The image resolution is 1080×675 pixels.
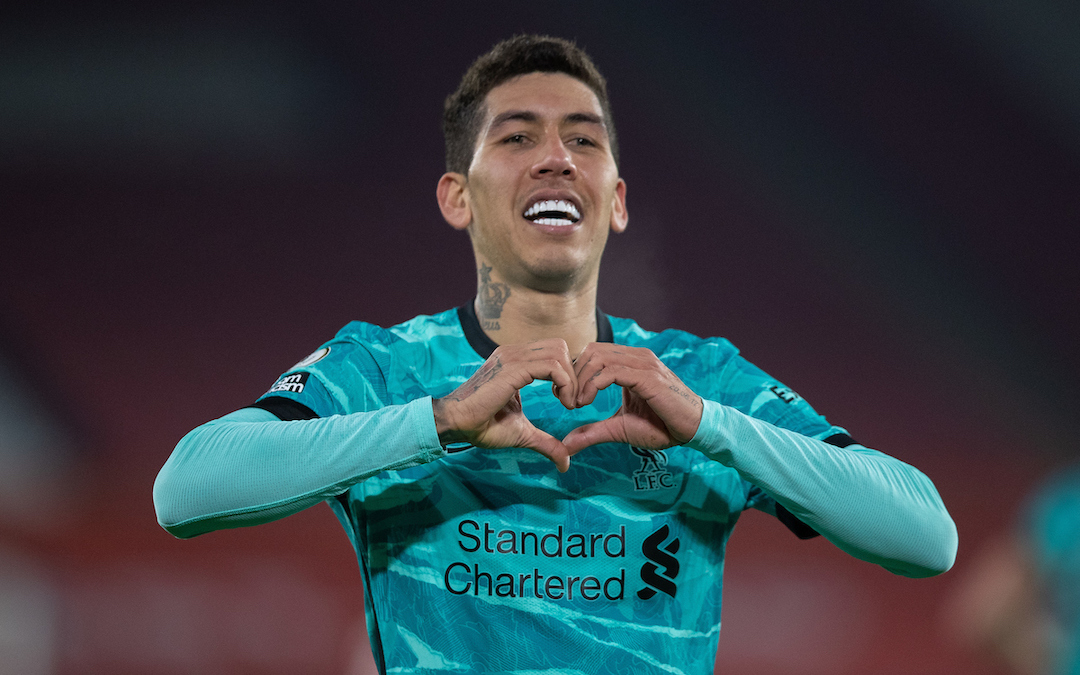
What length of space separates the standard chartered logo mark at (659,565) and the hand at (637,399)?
0.67 ft

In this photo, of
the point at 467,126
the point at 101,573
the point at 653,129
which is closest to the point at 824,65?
the point at 653,129

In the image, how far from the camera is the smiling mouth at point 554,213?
1233 mm

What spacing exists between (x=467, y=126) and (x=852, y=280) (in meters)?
1.58

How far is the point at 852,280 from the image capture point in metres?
2.54

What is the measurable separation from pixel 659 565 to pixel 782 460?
0.26m

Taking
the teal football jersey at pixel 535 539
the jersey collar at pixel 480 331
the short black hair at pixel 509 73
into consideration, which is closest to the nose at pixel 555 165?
the short black hair at pixel 509 73

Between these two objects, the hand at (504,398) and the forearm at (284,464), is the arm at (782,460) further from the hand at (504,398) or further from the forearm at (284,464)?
the forearm at (284,464)

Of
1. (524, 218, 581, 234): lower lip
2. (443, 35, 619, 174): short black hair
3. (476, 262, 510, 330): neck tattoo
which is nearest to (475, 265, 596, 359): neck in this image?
(476, 262, 510, 330): neck tattoo

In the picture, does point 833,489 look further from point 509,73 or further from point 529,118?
point 509,73

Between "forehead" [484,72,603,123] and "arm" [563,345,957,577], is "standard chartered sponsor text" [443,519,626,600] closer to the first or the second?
"arm" [563,345,957,577]

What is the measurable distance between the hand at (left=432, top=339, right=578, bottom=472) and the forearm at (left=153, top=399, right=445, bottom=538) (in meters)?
0.03

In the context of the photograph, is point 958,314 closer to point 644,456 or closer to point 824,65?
point 824,65

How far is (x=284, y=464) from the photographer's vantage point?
90 centimetres

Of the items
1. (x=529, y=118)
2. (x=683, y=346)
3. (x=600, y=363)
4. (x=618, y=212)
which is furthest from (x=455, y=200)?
(x=600, y=363)
